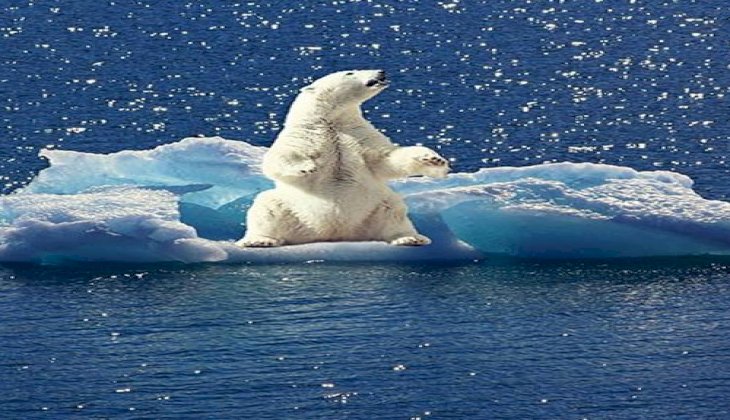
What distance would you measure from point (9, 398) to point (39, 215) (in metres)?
4.23

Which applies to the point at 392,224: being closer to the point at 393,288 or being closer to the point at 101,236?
the point at 393,288

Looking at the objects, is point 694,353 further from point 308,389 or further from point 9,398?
point 9,398

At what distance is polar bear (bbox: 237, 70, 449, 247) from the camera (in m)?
22.5

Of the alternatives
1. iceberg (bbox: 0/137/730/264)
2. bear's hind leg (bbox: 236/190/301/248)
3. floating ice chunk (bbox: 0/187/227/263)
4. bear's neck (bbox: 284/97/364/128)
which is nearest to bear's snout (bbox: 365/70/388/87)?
bear's neck (bbox: 284/97/364/128)

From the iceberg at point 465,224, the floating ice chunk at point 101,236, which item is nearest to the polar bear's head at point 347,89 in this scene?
the iceberg at point 465,224

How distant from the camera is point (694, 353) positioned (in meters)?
20.0

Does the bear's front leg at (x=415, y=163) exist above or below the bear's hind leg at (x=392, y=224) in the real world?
above

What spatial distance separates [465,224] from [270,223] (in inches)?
89.3

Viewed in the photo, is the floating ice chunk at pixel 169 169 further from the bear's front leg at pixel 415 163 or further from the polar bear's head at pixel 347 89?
the bear's front leg at pixel 415 163

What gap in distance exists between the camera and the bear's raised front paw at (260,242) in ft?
74.4

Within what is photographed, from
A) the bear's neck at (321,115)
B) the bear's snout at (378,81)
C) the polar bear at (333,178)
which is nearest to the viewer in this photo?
the polar bear at (333,178)

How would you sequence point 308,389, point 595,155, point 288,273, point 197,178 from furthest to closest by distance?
point 595,155 < point 197,178 < point 288,273 < point 308,389

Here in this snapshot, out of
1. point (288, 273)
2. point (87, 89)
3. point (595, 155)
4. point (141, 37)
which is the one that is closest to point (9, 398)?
point (288, 273)

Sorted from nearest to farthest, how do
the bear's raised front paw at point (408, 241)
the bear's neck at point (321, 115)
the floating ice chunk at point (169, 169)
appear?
1. the bear's raised front paw at point (408, 241)
2. the bear's neck at point (321, 115)
3. the floating ice chunk at point (169, 169)
